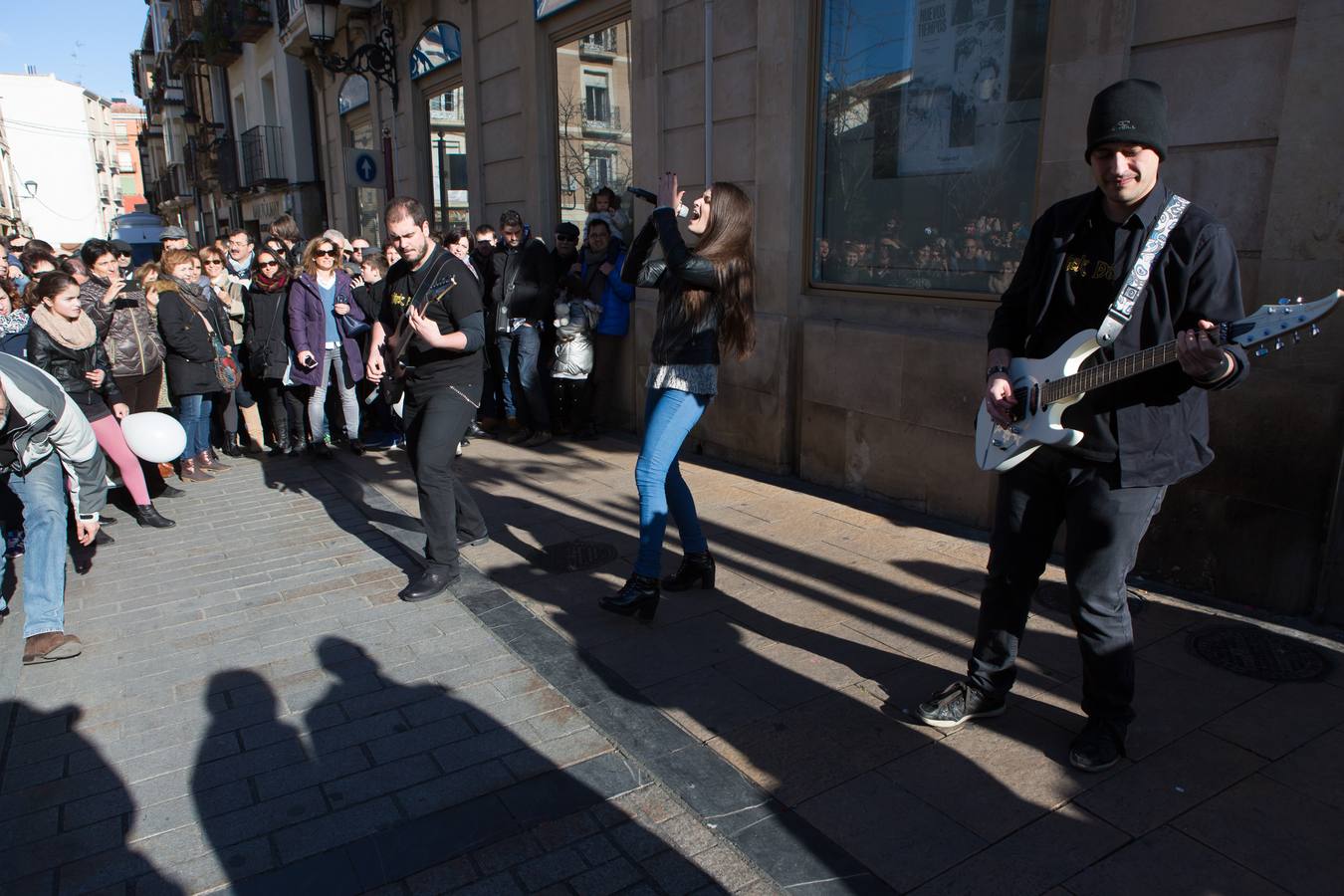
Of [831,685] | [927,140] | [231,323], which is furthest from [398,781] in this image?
[231,323]

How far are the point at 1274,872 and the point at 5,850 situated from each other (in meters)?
3.53

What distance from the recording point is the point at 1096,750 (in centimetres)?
282

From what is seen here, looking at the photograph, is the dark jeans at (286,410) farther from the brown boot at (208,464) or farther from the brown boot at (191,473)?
the brown boot at (191,473)

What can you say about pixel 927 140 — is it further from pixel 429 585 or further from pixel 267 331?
pixel 267 331

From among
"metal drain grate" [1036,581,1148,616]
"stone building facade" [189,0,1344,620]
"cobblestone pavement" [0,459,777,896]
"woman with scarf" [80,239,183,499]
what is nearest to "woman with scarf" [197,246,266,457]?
"woman with scarf" [80,239,183,499]

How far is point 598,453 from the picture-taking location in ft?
24.6

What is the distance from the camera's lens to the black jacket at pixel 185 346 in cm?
675

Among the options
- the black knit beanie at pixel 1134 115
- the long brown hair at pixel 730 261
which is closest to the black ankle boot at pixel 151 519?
the long brown hair at pixel 730 261

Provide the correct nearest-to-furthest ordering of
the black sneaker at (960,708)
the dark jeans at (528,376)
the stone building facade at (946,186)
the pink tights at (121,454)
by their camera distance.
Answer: the black sneaker at (960,708), the stone building facade at (946,186), the pink tights at (121,454), the dark jeans at (528,376)

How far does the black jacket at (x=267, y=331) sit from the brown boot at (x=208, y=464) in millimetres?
780

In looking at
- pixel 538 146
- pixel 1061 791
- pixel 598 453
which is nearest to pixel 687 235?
pixel 598 453

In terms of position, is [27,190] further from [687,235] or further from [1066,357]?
[1066,357]

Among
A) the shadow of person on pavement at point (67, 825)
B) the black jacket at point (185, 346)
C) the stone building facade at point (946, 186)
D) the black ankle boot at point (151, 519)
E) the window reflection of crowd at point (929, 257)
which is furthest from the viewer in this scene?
the black jacket at point (185, 346)

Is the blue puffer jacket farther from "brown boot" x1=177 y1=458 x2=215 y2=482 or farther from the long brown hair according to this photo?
the long brown hair
